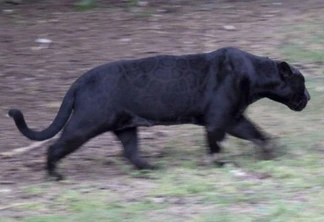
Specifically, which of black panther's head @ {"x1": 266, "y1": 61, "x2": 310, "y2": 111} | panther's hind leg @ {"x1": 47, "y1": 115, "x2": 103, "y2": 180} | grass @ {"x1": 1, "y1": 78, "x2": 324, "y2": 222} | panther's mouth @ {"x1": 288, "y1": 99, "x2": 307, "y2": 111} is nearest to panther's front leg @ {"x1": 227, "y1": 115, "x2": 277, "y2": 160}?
grass @ {"x1": 1, "y1": 78, "x2": 324, "y2": 222}

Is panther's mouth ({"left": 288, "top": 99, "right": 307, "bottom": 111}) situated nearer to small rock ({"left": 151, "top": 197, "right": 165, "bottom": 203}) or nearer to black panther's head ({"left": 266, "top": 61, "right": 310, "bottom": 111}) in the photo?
black panther's head ({"left": 266, "top": 61, "right": 310, "bottom": 111})

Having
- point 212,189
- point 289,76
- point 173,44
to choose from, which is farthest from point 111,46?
point 212,189

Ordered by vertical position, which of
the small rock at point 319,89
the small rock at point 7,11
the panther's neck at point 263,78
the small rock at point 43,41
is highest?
the panther's neck at point 263,78

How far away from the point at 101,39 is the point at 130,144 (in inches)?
175

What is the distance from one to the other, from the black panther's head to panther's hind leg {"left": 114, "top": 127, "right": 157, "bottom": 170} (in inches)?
49.3

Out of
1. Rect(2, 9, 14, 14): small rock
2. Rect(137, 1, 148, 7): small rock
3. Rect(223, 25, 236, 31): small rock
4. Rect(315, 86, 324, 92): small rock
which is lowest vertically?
Rect(315, 86, 324, 92): small rock

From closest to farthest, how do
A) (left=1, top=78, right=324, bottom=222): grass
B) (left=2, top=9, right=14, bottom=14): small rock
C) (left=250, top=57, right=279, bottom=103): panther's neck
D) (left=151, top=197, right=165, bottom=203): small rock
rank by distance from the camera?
1. (left=1, top=78, right=324, bottom=222): grass
2. (left=151, top=197, right=165, bottom=203): small rock
3. (left=250, top=57, right=279, bottom=103): panther's neck
4. (left=2, top=9, right=14, bottom=14): small rock

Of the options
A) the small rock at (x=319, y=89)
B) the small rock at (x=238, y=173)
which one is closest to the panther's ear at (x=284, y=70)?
the small rock at (x=238, y=173)

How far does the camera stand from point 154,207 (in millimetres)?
6395

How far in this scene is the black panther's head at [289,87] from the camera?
7.98m

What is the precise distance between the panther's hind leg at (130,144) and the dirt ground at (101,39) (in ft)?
1.53

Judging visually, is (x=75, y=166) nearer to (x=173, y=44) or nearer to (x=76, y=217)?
(x=76, y=217)

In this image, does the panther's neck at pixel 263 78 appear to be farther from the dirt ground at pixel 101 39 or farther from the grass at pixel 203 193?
the dirt ground at pixel 101 39

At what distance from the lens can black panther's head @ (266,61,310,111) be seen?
7.98m
